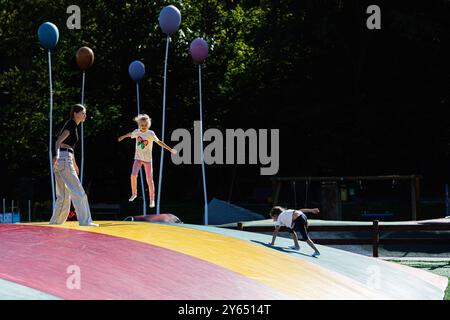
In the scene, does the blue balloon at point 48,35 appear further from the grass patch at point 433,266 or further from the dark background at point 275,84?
the dark background at point 275,84

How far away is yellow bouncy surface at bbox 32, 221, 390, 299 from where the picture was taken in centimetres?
856

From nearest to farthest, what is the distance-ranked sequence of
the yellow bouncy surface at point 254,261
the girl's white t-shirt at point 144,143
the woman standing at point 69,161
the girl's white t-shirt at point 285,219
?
the yellow bouncy surface at point 254,261 → the woman standing at point 69,161 → the girl's white t-shirt at point 285,219 → the girl's white t-shirt at point 144,143

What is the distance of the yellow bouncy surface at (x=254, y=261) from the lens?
28.1ft

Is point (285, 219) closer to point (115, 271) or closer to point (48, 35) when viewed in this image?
point (115, 271)

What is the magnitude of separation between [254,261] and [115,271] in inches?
89.3

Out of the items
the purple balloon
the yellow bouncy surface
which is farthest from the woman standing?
the purple balloon

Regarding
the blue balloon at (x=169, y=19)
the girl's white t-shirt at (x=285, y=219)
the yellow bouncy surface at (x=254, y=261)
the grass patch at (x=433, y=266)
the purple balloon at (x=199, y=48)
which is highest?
the blue balloon at (x=169, y=19)

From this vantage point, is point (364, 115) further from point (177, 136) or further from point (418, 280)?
point (418, 280)

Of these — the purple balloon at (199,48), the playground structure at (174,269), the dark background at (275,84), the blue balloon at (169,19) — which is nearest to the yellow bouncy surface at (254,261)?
the playground structure at (174,269)

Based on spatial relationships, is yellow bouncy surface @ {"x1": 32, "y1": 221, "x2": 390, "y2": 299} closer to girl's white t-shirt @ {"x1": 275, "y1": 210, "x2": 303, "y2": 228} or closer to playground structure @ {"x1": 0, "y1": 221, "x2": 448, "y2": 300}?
playground structure @ {"x1": 0, "y1": 221, "x2": 448, "y2": 300}

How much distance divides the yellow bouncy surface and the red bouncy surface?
30cm

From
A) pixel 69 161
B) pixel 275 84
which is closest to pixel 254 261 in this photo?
pixel 69 161

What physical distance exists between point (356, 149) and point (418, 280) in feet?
75.9

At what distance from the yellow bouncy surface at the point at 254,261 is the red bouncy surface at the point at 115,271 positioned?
0.99 ft
